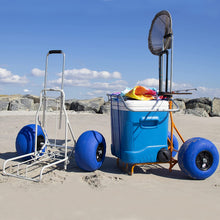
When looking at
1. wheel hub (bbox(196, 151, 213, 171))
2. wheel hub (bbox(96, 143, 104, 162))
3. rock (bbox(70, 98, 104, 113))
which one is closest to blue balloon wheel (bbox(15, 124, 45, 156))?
wheel hub (bbox(96, 143, 104, 162))

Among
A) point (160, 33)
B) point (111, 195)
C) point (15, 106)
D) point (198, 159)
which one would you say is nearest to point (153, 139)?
point (198, 159)

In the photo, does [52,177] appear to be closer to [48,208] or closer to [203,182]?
[48,208]

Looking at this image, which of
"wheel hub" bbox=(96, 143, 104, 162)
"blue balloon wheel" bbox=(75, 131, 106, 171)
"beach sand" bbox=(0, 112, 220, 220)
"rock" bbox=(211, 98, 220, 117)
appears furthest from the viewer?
"rock" bbox=(211, 98, 220, 117)

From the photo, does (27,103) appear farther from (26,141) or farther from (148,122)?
(148,122)

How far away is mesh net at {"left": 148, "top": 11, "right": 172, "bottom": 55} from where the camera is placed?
4.88 meters

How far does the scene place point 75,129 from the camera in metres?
10.1

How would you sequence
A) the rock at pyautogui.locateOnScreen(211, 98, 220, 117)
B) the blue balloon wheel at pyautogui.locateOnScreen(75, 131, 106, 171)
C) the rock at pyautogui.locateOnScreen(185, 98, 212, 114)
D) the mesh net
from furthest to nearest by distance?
the rock at pyautogui.locateOnScreen(185, 98, 212, 114) → the rock at pyautogui.locateOnScreen(211, 98, 220, 117) → the mesh net → the blue balloon wheel at pyautogui.locateOnScreen(75, 131, 106, 171)

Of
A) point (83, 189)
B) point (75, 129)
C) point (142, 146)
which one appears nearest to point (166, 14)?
point (142, 146)

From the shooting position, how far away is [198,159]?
4.52 metres

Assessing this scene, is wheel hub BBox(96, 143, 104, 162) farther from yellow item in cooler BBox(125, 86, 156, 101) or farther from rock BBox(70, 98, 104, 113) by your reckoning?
rock BBox(70, 98, 104, 113)

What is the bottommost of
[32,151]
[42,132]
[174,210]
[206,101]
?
[174,210]

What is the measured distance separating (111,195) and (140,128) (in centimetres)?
131

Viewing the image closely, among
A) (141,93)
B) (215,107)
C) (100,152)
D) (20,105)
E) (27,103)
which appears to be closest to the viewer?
(141,93)

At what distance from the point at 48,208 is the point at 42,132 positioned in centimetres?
264
